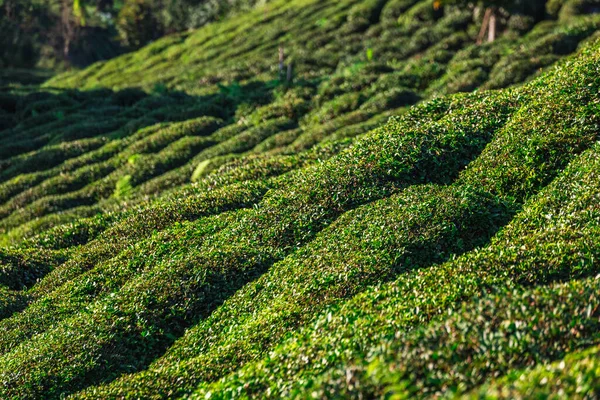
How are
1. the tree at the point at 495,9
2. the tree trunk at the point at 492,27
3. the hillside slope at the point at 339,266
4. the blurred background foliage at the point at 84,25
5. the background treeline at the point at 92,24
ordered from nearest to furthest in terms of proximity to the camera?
the hillside slope at the point at 339,266 < the tree at the point at 495,9 < the tree trunk at the point at 492,27 < the blurred background foliage at the point at 84,25 < the background treeline at the point at 92,24

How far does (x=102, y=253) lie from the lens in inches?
891

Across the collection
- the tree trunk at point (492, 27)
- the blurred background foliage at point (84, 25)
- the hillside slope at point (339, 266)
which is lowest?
the hillside slope at point (339, 266)

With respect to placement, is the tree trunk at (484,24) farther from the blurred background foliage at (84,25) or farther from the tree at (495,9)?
the blurred background foliage at (84,25)

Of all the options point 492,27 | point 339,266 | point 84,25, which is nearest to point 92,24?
point 84,25

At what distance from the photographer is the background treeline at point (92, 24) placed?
393 feet

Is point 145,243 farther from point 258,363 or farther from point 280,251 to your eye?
point 258,363

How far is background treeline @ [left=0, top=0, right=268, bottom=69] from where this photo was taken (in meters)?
120

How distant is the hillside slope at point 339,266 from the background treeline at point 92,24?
89.8 m

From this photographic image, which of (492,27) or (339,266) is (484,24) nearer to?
(492,27)

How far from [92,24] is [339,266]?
455ft

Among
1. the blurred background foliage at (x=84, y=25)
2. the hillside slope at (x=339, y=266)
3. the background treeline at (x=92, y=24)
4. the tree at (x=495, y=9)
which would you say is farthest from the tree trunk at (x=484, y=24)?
the background treeline at (x=92, y=24)

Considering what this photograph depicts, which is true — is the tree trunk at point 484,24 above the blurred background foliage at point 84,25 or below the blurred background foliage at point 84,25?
below

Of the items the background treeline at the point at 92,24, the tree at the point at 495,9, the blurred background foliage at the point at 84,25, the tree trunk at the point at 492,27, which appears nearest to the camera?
the tree at the point at 495,9

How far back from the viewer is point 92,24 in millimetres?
138875
